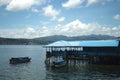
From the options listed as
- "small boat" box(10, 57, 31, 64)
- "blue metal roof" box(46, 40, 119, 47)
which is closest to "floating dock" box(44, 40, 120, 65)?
"blue metal roof" box(46, 40, 119, 47)

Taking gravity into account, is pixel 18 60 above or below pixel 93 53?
below

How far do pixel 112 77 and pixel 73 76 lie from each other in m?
8.96

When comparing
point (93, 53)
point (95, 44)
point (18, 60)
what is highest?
point (95, 44)

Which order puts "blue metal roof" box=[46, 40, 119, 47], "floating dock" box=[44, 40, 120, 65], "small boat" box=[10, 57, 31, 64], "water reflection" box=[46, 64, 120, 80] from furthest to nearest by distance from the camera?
"small boat" box=[10, 57, 31, 64] → "blue metal roof" box=[46, 40, 119, 47] → "floating dock" box=[44, 40, 120, 65] → "water reflection" box=[46, 64, 120, 80]

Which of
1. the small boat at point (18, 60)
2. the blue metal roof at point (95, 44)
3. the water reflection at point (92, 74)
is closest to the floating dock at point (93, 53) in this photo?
the blue metal roof at point (95, 44)

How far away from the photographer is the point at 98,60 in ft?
229

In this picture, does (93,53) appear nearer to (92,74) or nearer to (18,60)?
(92,74)

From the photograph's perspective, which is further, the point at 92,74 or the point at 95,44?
the point at 95,44

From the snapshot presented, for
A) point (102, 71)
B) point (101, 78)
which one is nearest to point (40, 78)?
point (101, 78)

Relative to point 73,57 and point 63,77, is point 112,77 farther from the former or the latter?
point 73,57

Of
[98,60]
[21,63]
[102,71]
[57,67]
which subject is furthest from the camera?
[21,63]

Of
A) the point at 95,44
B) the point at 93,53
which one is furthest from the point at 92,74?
the point at 95,44

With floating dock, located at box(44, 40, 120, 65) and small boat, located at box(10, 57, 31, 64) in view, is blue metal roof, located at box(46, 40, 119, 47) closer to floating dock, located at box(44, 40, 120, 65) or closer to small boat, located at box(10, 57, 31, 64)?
floating dock, located at box(44, 40, 120, 65)

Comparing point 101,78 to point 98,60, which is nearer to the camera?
point 101,78
